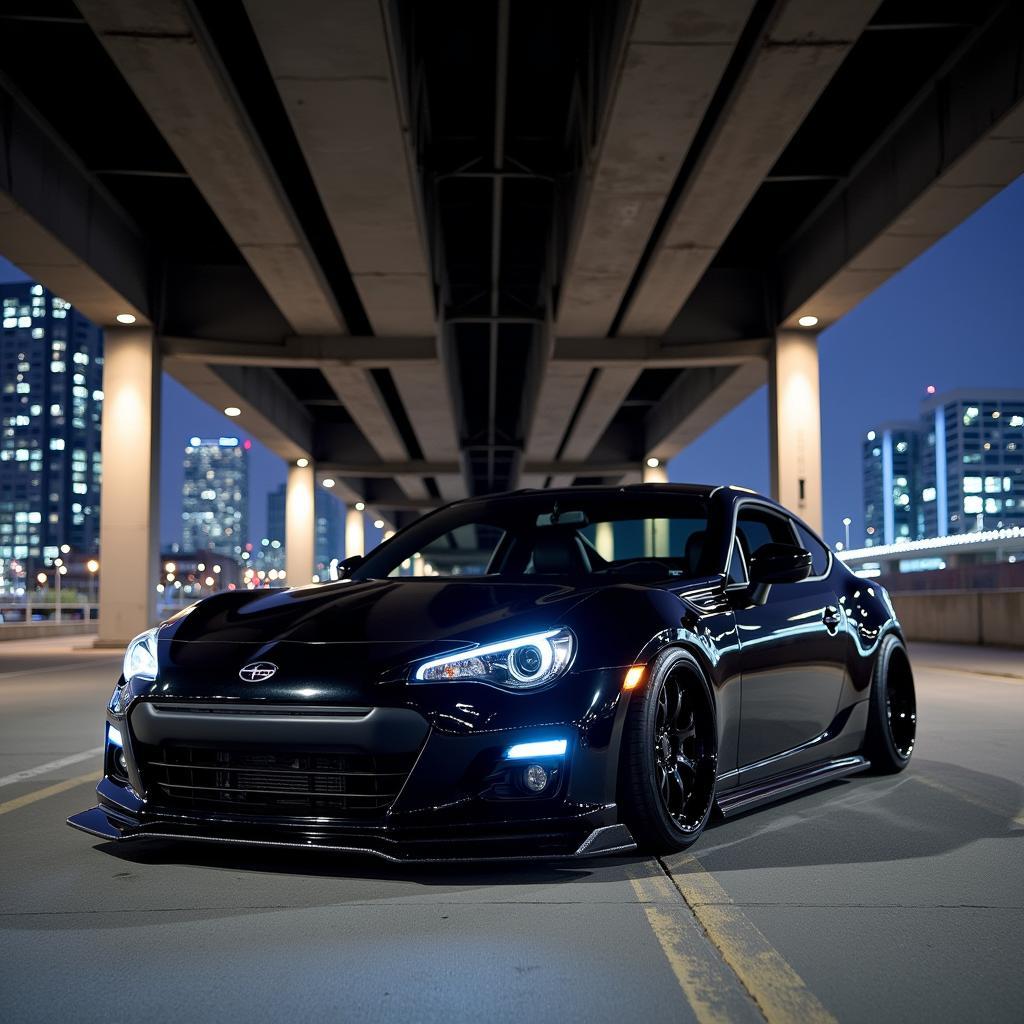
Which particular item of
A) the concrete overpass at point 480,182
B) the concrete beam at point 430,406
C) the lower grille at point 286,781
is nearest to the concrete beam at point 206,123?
the concrete overpass at point 480,182

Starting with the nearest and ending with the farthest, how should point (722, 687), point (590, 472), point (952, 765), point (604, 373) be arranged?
point (722, 687) < point (952, 765) < point (604, 373) < point (590, 472)

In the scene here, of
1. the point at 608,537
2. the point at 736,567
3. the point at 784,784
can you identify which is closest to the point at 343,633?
the point at 736,567

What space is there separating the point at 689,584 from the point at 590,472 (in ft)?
150

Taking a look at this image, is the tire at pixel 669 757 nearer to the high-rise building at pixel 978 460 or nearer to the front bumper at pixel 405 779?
the front bumper at pixel 405 779

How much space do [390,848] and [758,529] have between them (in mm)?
2878

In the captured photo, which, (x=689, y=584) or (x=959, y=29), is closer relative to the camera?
(x=689, y=584)

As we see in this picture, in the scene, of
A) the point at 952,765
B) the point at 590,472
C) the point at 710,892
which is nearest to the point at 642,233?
the point at 952,765

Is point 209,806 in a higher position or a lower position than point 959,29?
lower

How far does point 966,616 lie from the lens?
24.1 meters

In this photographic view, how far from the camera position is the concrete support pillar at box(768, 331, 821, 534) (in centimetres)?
2664

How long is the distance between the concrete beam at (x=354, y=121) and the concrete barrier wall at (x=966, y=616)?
10943mm

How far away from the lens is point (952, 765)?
7488 mm

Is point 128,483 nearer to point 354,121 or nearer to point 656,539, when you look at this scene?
point 354,121

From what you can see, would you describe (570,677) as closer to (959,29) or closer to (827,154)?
(959,29)
